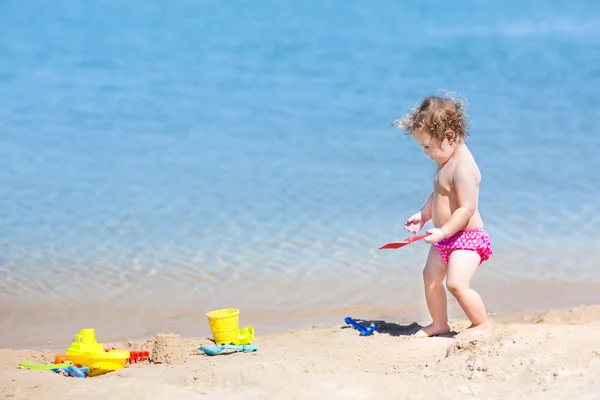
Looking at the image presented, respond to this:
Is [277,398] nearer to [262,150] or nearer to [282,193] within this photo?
[282,193]

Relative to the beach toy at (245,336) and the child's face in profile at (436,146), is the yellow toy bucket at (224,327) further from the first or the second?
the child's face in profile at (436,146)

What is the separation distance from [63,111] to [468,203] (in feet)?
20.6

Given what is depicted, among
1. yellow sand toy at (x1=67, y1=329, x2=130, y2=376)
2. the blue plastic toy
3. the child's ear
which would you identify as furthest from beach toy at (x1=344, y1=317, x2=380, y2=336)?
the blue plastic toy

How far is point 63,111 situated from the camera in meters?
9.57

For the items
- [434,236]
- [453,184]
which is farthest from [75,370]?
[453,184]

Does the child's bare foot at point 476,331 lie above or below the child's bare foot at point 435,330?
below

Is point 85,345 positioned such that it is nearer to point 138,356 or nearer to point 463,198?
point 138,356

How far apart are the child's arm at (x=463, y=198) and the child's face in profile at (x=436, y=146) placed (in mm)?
110

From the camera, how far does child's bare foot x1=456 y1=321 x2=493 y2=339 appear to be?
4.14 meters

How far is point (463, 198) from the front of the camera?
4.20 metres

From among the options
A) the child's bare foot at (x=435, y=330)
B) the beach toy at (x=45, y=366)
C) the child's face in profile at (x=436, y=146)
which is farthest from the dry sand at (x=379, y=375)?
the child's face in profile at (x=436, y=146)

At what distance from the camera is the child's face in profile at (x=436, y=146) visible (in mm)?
4277

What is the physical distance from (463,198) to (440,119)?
37cm

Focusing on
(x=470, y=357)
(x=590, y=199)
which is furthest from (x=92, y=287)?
(x=590, y=199)
